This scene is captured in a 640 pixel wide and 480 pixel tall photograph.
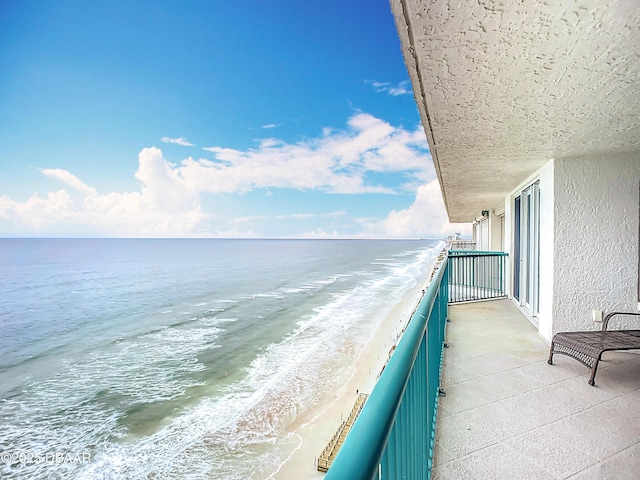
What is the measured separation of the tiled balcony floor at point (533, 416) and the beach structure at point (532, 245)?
0.01m

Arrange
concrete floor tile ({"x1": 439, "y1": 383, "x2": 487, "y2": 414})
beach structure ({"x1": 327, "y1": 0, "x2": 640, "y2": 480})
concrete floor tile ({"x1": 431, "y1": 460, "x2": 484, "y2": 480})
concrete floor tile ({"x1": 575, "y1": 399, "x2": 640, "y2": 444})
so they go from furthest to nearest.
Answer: concrete floor tile ({"x1": 439, "y1": 383, "x2": 487, "y2": 414})
concrete floor tile ({"x1": 575, "y1": 399, "x2": 640, "y2": 444})
concrete floor tile ({"x1": 431, "y1": 460, "x2": 484, "y2": 480})
beach structure ({"x1": 327, "y1": 0, "x2": 640, "y2": 480})

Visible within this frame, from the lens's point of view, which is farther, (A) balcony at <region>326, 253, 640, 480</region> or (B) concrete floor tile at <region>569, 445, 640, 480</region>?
(B) concrete floor tile at <region>569, 445, 640, 480</region>

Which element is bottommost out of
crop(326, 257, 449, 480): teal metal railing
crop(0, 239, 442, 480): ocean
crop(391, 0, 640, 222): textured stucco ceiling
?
crop(0, 239, 442, 480): ocean

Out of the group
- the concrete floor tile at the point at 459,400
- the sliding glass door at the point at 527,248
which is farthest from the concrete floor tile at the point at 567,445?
the sliding glass door at the point at 527,248

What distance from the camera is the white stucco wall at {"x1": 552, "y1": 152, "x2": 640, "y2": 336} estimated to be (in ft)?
12.8

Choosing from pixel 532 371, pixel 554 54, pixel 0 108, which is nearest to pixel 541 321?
pixel 532 371

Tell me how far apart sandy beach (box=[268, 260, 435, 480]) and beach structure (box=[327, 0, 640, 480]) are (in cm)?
264

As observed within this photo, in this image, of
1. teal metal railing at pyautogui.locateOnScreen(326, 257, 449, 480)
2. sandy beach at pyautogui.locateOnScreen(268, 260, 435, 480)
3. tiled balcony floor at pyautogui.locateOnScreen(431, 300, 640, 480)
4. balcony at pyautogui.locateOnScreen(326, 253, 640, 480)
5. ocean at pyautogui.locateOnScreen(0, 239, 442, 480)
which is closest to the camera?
teal metal railing at pyautogui.locateOnScreen(326, 257, 449, 480)

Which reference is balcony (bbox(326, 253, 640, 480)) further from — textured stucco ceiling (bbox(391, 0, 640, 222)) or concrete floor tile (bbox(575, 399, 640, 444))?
textured stucco ceiling (bbox(391, 0, 640, 222))

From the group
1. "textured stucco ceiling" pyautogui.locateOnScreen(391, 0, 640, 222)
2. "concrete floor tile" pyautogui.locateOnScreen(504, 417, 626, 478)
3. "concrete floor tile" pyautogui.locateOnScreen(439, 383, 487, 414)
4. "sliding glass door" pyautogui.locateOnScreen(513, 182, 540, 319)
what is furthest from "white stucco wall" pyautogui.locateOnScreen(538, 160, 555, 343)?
"concrete floor tile" pyautogui.locateOnScreen(504, 417, 626, 478)

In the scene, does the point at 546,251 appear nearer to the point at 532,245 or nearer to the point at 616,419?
the point at 532,245

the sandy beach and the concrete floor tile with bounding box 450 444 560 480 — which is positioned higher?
the concrete floor tile with bounding box 450 444 560 480

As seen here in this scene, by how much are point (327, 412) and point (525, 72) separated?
5995 millimetres

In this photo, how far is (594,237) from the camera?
3980 millimetres
